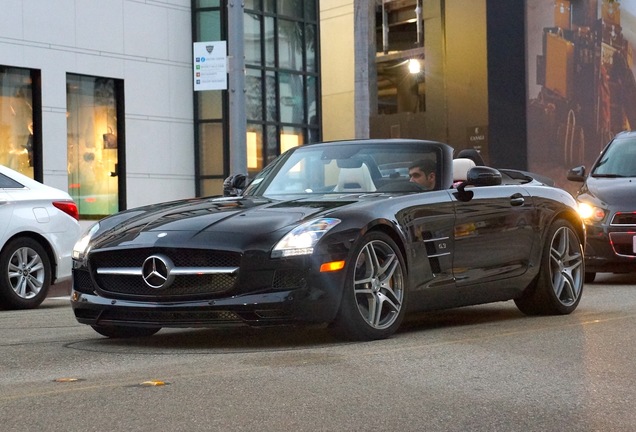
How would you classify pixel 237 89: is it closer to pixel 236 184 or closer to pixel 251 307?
pixel 236 184

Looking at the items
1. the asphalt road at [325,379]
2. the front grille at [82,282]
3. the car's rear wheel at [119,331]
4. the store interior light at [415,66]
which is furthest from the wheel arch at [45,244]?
the store interior light at [415,66]

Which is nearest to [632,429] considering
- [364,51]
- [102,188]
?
[102,188]

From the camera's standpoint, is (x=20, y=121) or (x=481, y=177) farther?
(x=20, y=121)

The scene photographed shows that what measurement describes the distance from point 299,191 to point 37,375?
9.24 ft

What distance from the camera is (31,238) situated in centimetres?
1215

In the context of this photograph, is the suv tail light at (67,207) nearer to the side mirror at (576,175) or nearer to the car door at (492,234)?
the car door at (492,234)

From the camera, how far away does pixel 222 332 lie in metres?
8.88

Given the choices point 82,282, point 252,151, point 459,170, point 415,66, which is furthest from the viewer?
point 415,66

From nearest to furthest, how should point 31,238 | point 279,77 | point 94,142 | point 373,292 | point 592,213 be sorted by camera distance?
point 373,292 < point 31,238 < point 592,213 < point 94,142 < point 279,77

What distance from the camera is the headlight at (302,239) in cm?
764

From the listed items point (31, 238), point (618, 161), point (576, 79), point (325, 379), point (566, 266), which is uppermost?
point (576, 79)

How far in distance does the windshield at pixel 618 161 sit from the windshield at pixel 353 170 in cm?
645

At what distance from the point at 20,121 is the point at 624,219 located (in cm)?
1215

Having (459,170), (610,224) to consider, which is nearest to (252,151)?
(610,224)
